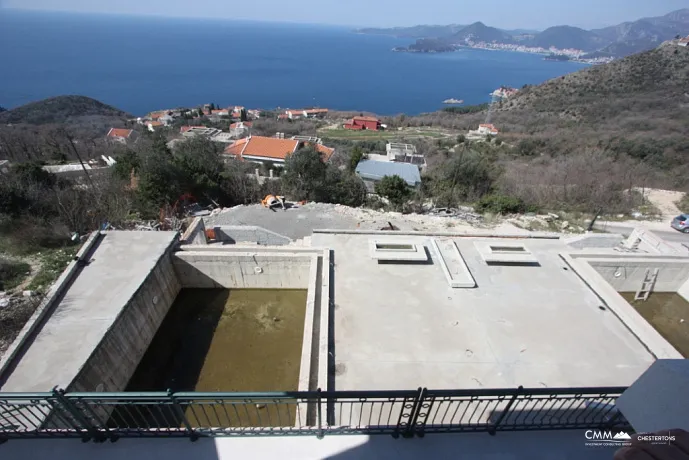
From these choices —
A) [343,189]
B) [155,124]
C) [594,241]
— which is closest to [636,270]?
[594,241]

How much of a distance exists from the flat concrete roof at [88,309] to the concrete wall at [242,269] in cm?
118

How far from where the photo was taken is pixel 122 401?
4.32m

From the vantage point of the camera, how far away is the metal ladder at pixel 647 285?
12.1 m

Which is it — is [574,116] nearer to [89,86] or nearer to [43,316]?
[43,316]

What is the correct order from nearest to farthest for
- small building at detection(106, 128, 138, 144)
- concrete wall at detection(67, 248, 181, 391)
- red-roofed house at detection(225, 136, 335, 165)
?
concrete wall at detection(67, 248, 181, 391) < red-roofed house at detection(225, 136, 335, 165) < small building at detection(106, 128, 138, 144)

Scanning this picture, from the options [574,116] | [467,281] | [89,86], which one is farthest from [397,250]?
[89,86]

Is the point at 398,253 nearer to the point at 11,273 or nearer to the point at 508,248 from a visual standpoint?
the point at 508,248

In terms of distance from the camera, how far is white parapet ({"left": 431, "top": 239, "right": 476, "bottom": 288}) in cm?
999

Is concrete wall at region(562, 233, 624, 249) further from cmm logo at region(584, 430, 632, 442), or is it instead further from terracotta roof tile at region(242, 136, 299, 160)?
terracotta roof tile at region(242, 136, 299, 160)

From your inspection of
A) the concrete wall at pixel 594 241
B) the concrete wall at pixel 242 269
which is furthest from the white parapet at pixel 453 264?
the concrete wall at pixel 594 241

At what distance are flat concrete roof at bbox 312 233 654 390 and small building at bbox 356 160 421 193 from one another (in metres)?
17.5

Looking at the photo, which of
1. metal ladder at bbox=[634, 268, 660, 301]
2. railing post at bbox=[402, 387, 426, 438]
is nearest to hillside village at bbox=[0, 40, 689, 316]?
metal ladder at bbox=[634, 268, 660, 301]

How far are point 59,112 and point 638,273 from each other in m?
96.6

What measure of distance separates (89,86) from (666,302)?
519 feet
